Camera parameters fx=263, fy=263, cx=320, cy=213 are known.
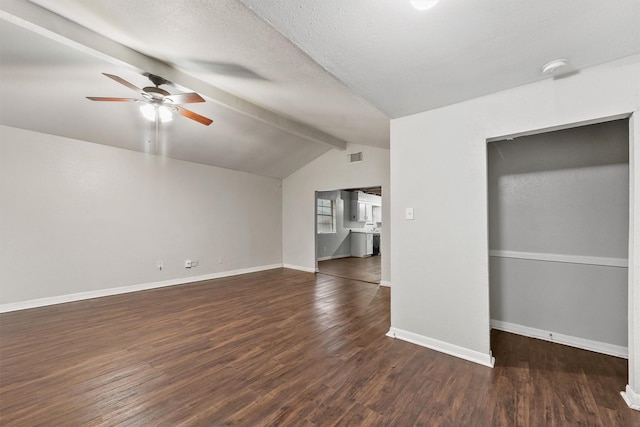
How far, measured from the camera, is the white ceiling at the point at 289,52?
141 cm

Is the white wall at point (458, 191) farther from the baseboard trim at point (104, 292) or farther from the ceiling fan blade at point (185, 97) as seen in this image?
the baseboard trim at point (104, 292)

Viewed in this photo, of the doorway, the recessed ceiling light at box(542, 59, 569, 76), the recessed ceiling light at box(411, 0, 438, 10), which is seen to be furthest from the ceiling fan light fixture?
the doorway

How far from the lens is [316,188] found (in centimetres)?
646

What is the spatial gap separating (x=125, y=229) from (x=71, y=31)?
10.7ft

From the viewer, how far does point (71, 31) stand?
2174mm

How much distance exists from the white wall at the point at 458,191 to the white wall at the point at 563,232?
33.1 inches

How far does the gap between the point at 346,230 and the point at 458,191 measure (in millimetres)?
6817

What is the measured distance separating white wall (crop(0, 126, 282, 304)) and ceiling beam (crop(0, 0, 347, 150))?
97.1 inches

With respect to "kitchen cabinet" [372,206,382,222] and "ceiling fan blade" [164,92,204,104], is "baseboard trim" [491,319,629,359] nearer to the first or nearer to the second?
"ceiling fan blade" [164,92,204,104]

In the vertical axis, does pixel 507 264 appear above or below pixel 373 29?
below

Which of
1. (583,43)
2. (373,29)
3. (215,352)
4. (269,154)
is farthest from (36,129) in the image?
(583,43)

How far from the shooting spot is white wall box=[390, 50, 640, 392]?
6.19 ft

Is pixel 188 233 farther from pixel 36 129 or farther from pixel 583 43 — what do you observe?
pixel 583 43

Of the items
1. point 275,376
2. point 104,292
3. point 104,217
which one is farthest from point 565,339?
point 104,217
